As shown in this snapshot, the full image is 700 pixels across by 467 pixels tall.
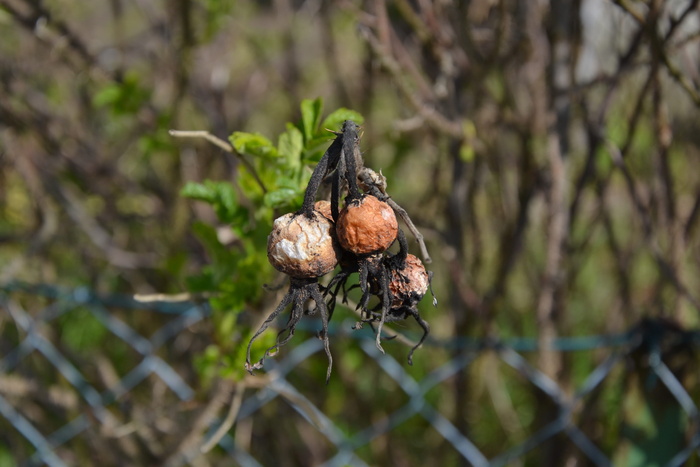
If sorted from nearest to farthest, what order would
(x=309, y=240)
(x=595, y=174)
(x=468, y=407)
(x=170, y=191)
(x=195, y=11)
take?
(x=309, y=240) < (x=595, y=174) < (x=468, y=407) < (x=170, y=191) < (x=195, y=11)

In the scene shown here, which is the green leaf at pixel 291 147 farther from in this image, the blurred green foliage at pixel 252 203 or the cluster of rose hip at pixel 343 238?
the cluster of rose hip at pixel 343 238

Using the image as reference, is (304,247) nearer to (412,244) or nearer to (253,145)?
(253,145)

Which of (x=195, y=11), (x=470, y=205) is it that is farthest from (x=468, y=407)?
(x=195, y=11)

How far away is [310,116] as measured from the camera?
2.23ft

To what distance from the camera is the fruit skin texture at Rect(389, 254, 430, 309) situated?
544 mm

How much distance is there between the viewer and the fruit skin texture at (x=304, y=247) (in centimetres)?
50

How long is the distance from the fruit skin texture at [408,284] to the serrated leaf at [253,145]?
0.68ft

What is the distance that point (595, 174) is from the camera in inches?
51.6

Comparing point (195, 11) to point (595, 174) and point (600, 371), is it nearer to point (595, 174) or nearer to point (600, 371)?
point (595, 174)

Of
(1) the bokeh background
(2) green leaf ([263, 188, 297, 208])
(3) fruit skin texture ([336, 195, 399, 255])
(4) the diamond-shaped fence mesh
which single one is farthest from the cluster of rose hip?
(4) the diamond-shaped fence mesh

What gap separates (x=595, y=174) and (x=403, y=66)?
0.46m

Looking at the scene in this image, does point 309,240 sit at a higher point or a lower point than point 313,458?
Answer: higher

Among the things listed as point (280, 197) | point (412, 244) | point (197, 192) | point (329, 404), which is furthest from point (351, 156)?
point (329, 404)

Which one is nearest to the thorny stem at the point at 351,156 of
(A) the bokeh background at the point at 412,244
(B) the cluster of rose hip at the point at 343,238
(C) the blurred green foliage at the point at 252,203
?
(B) the cluster of rose hip at the point at 343,238
